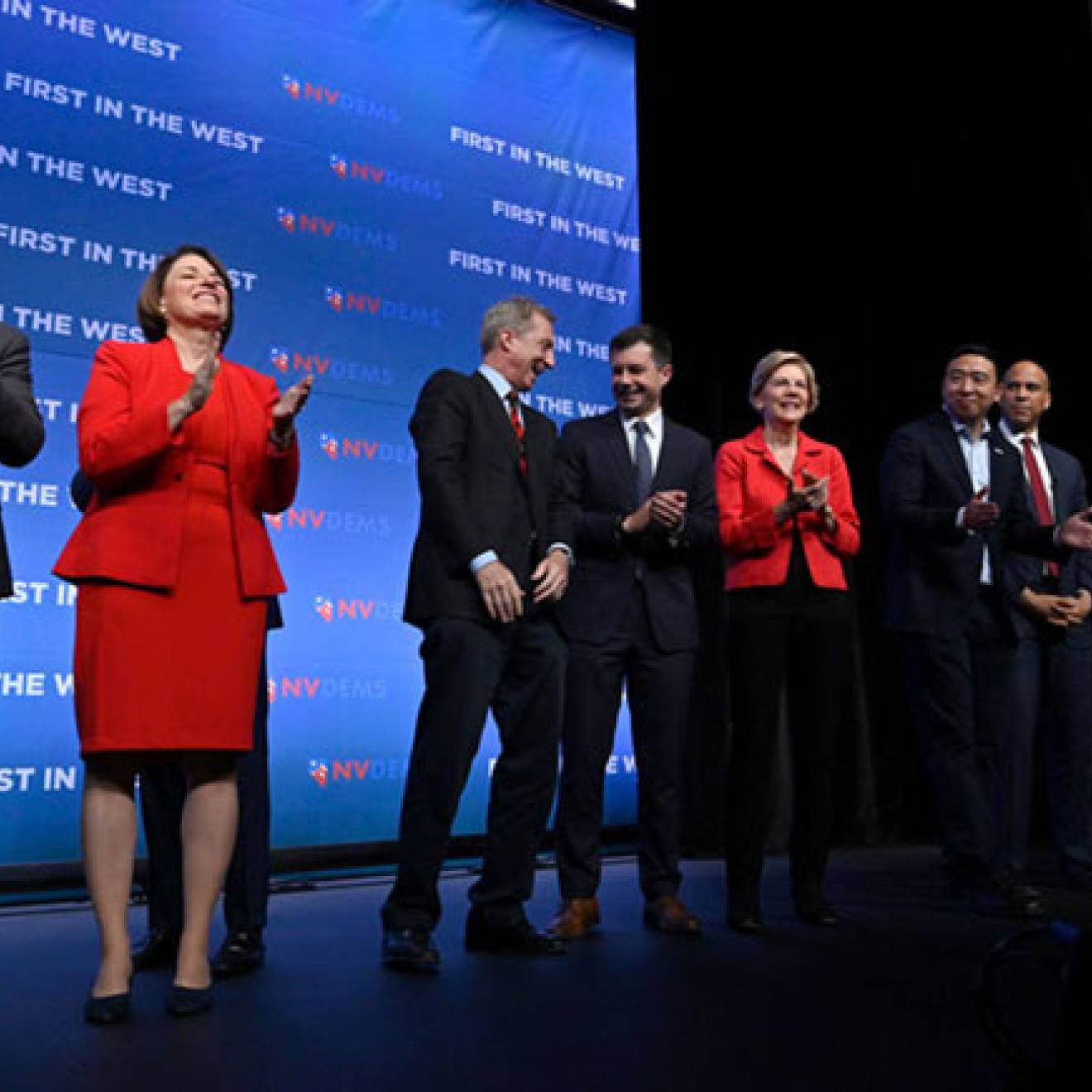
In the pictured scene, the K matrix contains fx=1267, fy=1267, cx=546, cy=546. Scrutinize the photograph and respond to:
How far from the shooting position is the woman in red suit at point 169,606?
6.84 ft

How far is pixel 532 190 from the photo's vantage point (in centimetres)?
508

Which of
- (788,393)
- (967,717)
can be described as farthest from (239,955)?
(967,717)

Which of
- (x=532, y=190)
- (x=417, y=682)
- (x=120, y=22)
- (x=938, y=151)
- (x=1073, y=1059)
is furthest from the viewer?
(x=938, y=151)

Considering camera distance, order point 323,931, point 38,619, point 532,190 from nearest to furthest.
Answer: point 323,931 < point 38,619 < point 532,190

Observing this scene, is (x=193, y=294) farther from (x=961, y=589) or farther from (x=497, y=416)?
(x=961, y=589)

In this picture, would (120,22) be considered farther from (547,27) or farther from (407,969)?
(407,969)

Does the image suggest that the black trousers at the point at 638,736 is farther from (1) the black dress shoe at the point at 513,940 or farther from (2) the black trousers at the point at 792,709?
(1) the black dress shoe at the point at 513,940

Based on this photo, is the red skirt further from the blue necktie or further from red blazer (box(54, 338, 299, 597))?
the blue necktie

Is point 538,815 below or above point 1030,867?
above

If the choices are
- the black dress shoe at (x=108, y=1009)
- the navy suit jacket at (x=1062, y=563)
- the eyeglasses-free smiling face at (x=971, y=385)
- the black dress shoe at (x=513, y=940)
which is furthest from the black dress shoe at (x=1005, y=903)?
the black dress shoe at (x=108, y=1009)

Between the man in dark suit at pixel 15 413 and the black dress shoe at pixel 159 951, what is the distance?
0.83 meters

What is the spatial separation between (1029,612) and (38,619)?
2.97 meters

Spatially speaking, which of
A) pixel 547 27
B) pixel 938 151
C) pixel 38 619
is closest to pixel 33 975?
pixel 38 619

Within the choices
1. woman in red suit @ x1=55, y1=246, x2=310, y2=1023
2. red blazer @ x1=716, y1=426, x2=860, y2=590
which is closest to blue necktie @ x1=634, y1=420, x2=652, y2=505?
red blazer @ x1=716, y1=426, x2=860, y2=590
